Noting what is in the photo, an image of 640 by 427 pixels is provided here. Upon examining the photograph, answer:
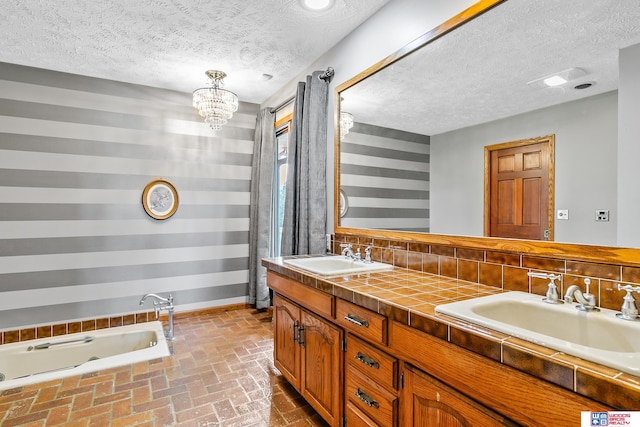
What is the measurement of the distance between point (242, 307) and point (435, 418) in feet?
11.0

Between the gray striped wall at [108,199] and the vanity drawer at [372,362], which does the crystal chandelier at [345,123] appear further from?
the gray striped wall at [108,199]

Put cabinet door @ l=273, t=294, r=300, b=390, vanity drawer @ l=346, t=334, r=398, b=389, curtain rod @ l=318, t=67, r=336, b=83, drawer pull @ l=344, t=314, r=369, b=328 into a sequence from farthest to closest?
curtain rod @ l=318, t=67, r=336, b=83
cabinet door @ l=273, t=294, r=300, b=390
drawer pull @ l=344, t=314, r=369, b=328
vanity drawer @ l=346, t=334, r=398, b=389

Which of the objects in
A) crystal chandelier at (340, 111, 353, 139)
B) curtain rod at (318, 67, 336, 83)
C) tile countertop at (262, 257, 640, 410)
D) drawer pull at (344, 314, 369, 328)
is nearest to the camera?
tile countertop at (262, 257, 640, 410)

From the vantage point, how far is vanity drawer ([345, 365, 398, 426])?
1.35m

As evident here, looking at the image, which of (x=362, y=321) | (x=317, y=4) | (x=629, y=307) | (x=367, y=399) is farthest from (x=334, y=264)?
(x=317, y=4)

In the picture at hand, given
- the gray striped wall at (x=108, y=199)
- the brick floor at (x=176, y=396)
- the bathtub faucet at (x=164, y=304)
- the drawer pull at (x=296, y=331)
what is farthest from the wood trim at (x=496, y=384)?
the gray striped wall at (x=108, y=199)

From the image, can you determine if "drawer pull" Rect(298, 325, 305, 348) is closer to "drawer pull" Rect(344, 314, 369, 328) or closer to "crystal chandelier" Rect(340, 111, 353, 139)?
"drawer pull" Rect(344, 314, 369, 328)

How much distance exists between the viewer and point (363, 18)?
239 centimetres

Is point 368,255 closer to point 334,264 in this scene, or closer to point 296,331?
point 334,264

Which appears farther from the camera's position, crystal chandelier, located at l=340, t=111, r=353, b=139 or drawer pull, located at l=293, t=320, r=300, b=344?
crystal chandelier, located at l=340, t=111, r=353, b=139

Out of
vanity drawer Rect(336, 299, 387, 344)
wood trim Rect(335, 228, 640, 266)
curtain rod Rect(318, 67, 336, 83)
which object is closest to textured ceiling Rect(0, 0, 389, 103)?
curtain rod Rect(318, 67, 336, 83)

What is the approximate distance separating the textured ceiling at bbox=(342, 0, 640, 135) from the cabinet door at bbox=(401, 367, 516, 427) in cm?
125

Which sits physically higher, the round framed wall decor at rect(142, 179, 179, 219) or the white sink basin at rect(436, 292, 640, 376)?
the round framed wall decor at rect(142, 179, 179, 219)

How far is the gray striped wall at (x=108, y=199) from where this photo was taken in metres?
3.12
